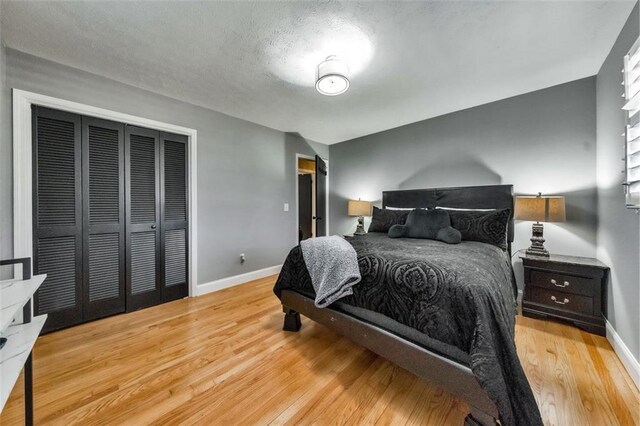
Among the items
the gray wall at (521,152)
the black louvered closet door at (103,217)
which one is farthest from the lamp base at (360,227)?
the black louvered closet door at (103,217)

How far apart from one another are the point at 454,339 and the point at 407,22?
1.98 m

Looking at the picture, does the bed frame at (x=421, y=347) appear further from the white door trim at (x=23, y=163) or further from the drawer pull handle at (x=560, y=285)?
the white door trim at (x=23, y=163)

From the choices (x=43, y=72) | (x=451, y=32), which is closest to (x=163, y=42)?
(x=43, y=72)

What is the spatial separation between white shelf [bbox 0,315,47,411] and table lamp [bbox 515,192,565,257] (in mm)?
3429

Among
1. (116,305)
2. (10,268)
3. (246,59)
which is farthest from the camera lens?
(116,305)

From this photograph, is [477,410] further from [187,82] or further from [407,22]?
[187,82]

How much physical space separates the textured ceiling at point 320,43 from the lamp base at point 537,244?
→ 1492mm

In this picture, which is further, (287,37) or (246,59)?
(246,59)

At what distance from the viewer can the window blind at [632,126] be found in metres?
1.40

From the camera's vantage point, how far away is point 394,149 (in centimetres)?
383

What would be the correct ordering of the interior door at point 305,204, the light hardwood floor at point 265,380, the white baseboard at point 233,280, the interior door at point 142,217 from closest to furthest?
1. the light hardwood floor at point 265,380
2. the interior door at point 142,217
3. the white baseboard at point 233,280
4. the interior door at point 305,204

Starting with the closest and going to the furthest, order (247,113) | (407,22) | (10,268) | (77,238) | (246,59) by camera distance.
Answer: (407,22)
(10,268)
(246,59)
(77,238)
(247,113)

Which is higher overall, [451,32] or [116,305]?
[451,32]

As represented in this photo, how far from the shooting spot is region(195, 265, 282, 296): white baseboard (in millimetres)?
3020
